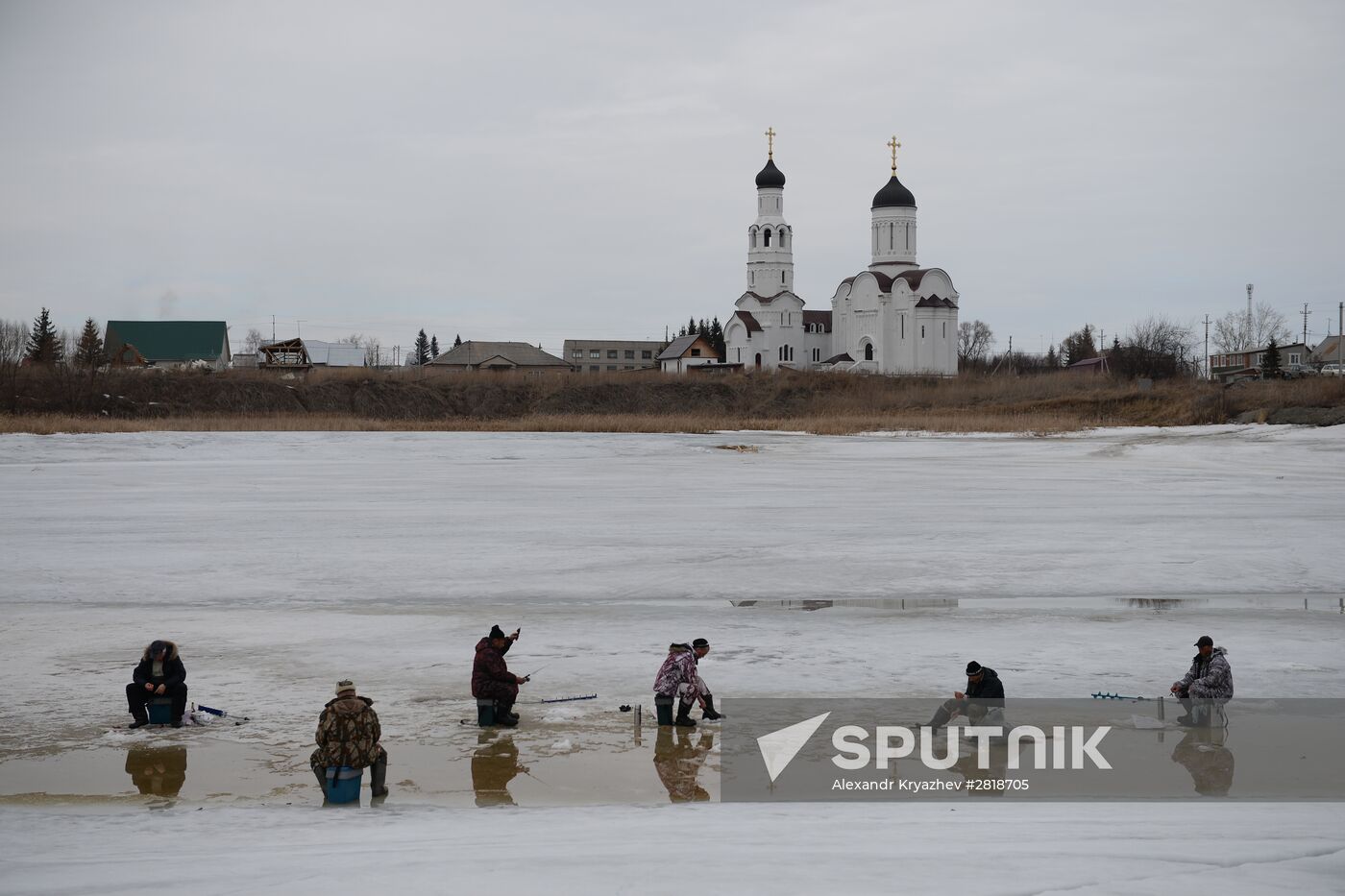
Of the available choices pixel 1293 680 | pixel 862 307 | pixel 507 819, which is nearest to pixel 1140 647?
pixel 1293 680

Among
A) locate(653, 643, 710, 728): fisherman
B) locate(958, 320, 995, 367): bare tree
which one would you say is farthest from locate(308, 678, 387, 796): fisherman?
locate(958, 320, 995, 367): bare tree

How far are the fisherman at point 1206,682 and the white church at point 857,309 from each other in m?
74.9

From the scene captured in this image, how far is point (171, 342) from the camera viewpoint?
3452 inches

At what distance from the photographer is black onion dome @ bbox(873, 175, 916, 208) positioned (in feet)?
291

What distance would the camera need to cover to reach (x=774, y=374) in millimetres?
79000

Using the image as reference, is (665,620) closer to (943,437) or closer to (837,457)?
(837,457)

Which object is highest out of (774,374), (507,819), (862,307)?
(862,307)

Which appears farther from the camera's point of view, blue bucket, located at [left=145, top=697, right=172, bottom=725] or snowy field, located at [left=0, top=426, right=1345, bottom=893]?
blue bucket, located at [left=145, top=697, right=172, bottom=725]

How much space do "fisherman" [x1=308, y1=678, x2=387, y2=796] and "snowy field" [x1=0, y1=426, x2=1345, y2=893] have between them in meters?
0.32

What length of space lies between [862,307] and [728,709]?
8093cm

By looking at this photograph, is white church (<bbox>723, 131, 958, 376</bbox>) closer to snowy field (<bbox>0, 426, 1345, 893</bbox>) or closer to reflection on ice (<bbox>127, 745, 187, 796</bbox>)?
snowy field (<bbox>0, 426, 1345, 893</bbox>)

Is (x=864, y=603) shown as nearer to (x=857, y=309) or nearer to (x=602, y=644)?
(x=602, y=644)

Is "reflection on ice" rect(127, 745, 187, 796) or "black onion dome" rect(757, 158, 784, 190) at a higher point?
"black onion dome" rect(757, 158, 784, 190)
